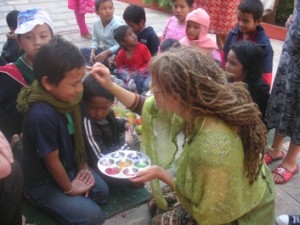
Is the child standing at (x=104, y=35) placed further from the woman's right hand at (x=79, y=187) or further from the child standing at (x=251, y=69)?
the woman's right hand at (x=79, y=187)

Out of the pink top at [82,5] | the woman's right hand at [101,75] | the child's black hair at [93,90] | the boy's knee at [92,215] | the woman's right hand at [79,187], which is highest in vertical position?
the woman's right hand at [101,75]

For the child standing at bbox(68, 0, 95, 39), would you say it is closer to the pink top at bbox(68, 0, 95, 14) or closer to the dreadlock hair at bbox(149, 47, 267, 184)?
the pink top at bbox(68, 0, 95, 14)

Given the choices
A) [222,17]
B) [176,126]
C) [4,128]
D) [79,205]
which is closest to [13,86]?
[4,128]

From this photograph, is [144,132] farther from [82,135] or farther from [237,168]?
[237,168]

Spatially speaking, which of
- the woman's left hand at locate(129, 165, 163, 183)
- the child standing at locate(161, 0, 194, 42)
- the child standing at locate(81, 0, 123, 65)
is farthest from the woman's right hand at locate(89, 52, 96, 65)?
the woman's left hand at locate(129, 165, 163, 183)

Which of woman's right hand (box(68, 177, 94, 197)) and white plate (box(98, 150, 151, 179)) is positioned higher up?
white plate (box(98, 150, 151, 179))

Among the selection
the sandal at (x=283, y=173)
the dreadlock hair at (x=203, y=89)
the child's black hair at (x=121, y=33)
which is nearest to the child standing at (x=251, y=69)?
the sandal at (x=283, y=173)

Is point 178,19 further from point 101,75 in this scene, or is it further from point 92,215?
point 92,215

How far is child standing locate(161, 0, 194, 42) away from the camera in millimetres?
4070

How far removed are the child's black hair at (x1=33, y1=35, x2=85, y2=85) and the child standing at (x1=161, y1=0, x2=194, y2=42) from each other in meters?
2.42

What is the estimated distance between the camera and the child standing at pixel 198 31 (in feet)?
12.3

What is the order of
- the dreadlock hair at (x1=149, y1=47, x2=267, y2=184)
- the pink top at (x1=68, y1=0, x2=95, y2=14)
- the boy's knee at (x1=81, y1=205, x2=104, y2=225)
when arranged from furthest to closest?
the pink top at (x1=68, y1=0, x2=95, y2=14)
the boy's knee at (x1=81, y1=205, x2=104, y2=225)
the dreadlock hair at (x1=149, y1=47, x2=267, y2=184)

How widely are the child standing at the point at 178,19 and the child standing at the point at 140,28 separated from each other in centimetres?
20

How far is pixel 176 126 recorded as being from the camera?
197 cm
